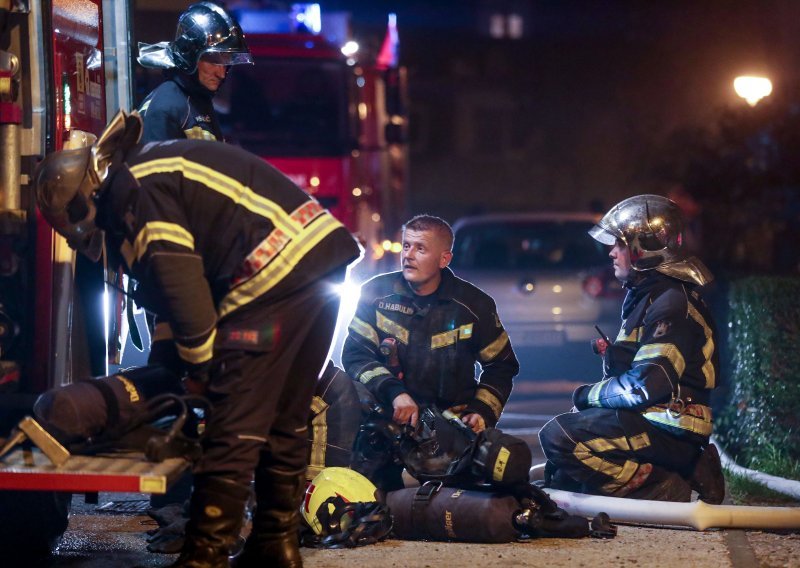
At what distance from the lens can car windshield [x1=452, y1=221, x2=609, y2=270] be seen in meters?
11.9

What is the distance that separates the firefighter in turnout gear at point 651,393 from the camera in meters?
5.68

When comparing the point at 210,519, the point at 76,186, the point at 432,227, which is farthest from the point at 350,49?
the point at 210,519

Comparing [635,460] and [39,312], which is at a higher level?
[39,312]

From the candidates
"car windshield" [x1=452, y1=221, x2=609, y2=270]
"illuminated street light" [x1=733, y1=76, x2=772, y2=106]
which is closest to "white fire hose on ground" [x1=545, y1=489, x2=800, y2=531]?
"car windshield" [x1=452, y1=221, x2=609, y2=270]

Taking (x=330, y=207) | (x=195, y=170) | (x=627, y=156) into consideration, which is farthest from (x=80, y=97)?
(x=627, y=156)

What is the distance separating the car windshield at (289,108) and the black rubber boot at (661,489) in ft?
19.4

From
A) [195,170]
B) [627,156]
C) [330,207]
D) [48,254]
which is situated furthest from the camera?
[627,156]

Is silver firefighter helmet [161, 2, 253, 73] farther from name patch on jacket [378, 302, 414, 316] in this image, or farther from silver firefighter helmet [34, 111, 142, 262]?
silver firefighter helmet [34, 111, 142, 262]

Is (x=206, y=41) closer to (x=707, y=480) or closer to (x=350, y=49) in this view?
(x=707, y=480)

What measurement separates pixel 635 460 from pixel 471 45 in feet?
120

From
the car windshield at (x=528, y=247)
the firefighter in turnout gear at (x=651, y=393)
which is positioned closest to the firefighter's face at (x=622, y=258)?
the firefighter in turnout gear at (x=651, y=393)

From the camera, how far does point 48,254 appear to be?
198 inches

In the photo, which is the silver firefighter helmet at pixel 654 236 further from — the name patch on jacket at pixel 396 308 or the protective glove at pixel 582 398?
the name patch on jacket at pixel 396 308

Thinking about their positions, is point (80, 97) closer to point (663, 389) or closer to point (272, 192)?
point (272, 192)
